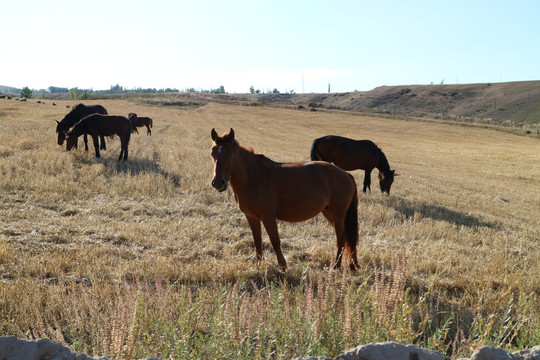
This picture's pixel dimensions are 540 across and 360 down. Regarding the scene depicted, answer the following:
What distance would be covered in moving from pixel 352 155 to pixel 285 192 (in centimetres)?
743

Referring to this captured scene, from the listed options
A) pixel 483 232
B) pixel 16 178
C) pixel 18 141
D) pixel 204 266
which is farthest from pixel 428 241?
pixel 18 141

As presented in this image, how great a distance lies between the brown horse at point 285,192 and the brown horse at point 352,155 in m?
6.43

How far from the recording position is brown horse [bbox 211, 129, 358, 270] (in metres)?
5.91

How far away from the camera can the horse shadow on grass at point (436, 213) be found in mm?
10391

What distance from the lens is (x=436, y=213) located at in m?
11.1

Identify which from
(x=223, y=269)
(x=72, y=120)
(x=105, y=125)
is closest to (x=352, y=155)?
(x=223, y=269)

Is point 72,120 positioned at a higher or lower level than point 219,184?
higher

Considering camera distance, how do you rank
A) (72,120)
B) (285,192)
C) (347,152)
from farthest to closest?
(72,120) → (347,152) → (285,192)

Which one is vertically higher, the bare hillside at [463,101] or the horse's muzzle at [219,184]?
the bare hillside at [463,101]

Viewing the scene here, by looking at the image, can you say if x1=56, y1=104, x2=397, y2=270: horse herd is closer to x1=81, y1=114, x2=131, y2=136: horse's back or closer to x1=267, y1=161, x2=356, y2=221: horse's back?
x1=267, y1=161, x2=356, y2=221: horse's back

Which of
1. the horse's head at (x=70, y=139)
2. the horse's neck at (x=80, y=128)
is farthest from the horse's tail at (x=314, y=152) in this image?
the horse's head at (x=70, y=139)

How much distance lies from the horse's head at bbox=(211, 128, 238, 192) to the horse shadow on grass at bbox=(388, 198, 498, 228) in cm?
609

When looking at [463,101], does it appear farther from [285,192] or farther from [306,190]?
[285,192]

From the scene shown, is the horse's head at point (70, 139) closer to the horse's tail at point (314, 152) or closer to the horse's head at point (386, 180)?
the horse's tail at point (314, 152)
